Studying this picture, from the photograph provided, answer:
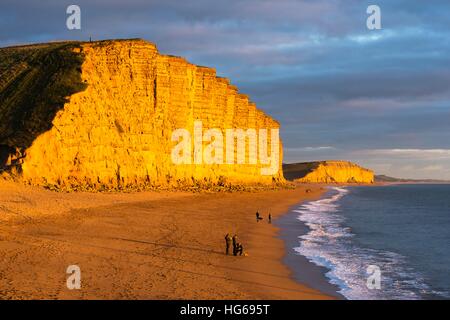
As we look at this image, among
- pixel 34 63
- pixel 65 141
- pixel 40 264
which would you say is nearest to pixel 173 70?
pixel 34 63

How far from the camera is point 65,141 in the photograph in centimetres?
4441

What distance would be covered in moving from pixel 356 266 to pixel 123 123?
35592 mm

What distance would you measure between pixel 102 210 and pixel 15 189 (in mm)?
7112

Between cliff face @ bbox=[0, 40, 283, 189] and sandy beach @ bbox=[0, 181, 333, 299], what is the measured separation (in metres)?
6.29

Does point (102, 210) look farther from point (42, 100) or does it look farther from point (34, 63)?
point (34, 63)

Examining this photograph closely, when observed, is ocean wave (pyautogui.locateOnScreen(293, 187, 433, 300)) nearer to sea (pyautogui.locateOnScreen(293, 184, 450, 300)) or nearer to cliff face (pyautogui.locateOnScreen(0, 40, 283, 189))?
sea (pyautogui.locateOnScreen(293, 184, 450, 300))

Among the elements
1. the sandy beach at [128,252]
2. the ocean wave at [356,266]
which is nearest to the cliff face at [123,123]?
the sandy beach at [128,252]

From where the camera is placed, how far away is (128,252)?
21109 millimetres

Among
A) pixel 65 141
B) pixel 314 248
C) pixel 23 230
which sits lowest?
pixel 314 248

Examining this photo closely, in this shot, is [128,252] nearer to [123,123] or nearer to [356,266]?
[356,266]

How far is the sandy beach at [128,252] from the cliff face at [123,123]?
629 cm

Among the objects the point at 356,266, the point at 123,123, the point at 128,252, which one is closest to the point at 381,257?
the point at 356,266

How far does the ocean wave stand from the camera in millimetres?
17766

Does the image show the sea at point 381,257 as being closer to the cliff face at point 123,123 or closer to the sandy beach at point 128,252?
the sandy beach at point 128,252
